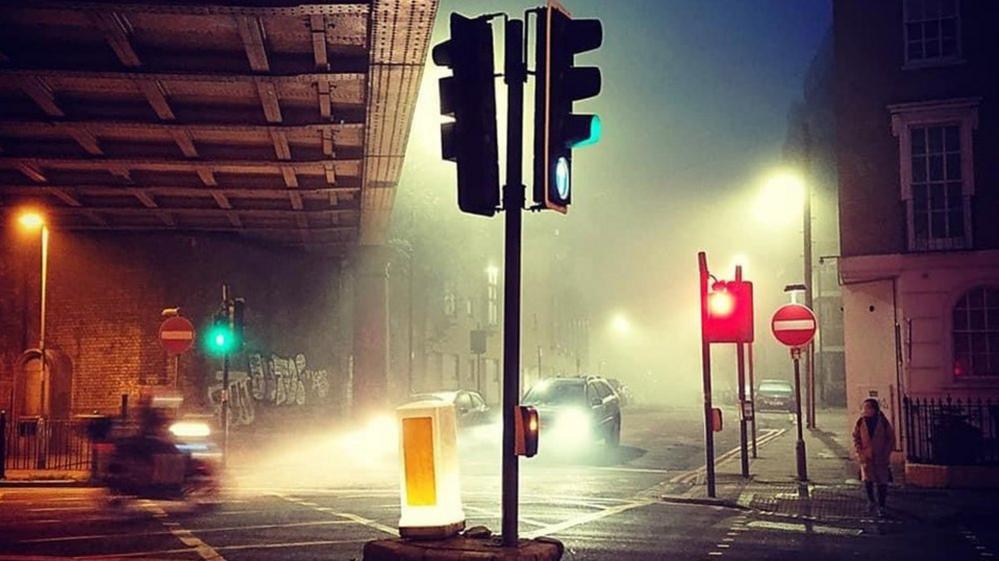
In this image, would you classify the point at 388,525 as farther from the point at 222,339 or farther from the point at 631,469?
the point at 222,339

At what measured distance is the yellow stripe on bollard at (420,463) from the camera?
816cm

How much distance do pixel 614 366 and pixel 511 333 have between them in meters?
95.6

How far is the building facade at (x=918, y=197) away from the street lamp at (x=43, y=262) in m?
18.4

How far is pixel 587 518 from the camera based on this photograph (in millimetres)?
13062

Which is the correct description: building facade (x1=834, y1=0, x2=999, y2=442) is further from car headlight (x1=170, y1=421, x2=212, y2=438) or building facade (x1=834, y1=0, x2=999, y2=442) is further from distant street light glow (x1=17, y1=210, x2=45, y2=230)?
distant street light glow (x1=17, y1=210, x2=45, y2=230)

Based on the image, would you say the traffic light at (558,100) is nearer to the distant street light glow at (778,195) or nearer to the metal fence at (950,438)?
the metal fence at (950,438)

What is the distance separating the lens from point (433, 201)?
45.6 metres

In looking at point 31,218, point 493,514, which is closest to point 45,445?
point 31,218

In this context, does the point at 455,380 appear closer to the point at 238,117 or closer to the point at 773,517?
the point at 238,117

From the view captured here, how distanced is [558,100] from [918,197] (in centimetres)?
1705

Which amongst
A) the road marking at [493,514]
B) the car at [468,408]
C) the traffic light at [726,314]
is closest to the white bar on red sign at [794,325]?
the traffic light at [726,314]

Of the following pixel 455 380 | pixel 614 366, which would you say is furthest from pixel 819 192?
pixel 614 366

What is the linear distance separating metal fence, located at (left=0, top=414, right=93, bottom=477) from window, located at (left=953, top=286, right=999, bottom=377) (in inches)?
757

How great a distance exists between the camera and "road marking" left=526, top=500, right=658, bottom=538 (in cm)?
1168
